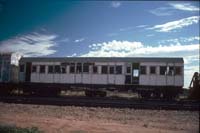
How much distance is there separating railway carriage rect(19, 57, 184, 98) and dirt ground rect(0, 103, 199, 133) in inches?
244

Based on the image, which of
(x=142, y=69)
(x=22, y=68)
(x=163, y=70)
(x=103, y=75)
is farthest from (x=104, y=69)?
(x=22, y=68)

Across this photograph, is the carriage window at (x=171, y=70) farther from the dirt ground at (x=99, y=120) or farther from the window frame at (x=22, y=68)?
the window frame at (x=22, y=68)

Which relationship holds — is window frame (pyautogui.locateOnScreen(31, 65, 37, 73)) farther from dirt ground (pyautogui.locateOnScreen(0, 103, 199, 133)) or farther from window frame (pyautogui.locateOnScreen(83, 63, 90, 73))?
dirt ground (pyautogui.locateOnScreen(0, 103, 199, 133))

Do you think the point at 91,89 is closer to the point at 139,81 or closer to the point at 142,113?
the point at 139,81

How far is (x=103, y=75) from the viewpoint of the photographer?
2514 cm

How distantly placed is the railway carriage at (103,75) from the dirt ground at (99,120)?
6.21 m

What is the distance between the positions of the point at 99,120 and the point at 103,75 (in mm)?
10877

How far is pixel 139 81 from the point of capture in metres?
24.3

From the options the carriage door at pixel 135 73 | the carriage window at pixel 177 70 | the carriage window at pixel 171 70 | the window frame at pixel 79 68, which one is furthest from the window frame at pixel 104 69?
the carriage window at pixel 177 70

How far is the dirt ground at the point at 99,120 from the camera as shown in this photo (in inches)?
484

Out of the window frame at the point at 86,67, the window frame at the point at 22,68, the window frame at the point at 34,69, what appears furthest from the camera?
the window frame at the point at 22,68

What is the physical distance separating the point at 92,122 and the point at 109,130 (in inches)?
80.8

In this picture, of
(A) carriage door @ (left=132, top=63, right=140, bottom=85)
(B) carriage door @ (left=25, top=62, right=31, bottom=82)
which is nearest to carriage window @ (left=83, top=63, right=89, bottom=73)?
(A) carriage door @ (left=132, top=63, right=140, bottom=85)

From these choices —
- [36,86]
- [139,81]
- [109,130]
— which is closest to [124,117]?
[109,130]
